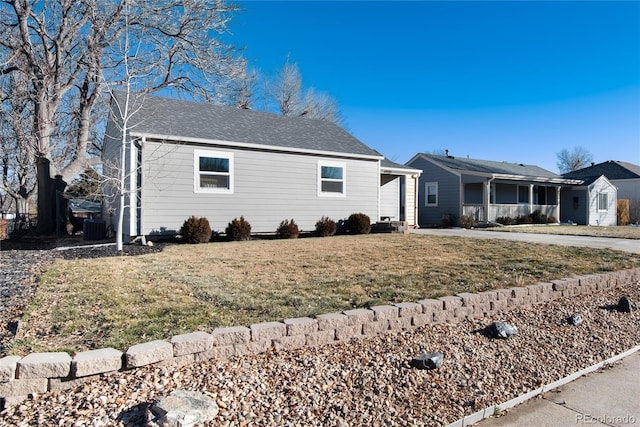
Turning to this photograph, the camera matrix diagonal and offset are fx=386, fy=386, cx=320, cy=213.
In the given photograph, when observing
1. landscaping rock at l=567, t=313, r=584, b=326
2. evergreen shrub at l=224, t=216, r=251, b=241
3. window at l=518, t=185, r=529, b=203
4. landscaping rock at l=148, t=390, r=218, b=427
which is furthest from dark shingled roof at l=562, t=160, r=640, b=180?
Answer: landscaping rock at l=148, t=390, r=218, b=427

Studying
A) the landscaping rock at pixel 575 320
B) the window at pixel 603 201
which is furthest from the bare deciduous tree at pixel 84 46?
the window at pixel 603 201

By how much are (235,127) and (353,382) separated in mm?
11539

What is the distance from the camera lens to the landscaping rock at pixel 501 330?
3.91 m

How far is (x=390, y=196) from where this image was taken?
57.4ft

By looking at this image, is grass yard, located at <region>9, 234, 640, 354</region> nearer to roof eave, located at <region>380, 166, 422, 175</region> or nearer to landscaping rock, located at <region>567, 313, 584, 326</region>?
landscaping rock, located at <region>567, 313, 584, 326</region>

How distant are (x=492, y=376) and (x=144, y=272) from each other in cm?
505

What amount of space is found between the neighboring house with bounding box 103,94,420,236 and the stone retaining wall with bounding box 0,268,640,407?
25.7 ft

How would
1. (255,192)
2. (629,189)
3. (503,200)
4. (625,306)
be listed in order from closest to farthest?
(625,306)
(255,192)
(503,200)
(629,189)

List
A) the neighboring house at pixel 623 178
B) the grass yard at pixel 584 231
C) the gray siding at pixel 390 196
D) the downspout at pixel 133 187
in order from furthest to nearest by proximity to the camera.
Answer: the neighboring house at pixel 623 178
the gray siding at pixel 390 196
the grass yard at pixel 584 231
the downspout at pixel 133 187

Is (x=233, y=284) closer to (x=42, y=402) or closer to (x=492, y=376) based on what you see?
(x=42, y=402)

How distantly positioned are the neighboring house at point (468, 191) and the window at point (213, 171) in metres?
12.0

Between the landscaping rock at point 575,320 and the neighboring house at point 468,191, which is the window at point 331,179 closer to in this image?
the neighboring house at point 468,191

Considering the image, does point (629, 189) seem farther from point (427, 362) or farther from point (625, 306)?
point (427, 362)

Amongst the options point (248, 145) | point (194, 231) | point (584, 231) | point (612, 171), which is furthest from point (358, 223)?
point (612, 171)
